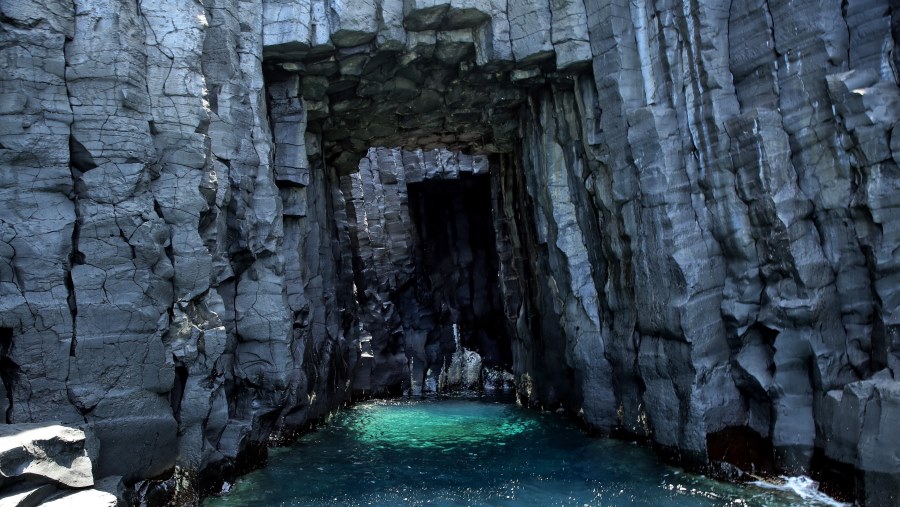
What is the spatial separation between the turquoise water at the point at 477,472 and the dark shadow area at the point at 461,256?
9809 mm

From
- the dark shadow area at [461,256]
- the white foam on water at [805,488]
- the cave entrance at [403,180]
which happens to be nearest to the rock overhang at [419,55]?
the cave entrance at [403,180]

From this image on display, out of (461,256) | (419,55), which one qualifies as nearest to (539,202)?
(419,55)

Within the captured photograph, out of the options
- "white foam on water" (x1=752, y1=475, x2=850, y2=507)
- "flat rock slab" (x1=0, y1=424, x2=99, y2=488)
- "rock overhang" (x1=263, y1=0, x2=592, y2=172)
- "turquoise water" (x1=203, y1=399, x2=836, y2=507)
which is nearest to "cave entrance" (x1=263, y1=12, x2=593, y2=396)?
"rock overhang" (x1=263, y1=0, x2=592, y2=172)

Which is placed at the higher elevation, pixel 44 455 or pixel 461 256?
pixel 461 256

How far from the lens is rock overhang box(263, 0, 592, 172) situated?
1087 cm

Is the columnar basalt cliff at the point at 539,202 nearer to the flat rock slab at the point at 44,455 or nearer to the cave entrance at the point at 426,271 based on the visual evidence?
the flat rock slab at the point at 44,455

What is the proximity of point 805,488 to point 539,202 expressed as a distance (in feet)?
24.4

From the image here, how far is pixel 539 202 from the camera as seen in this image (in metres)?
14.2

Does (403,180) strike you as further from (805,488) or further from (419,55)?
(805,488)

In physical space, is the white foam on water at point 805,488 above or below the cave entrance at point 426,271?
below

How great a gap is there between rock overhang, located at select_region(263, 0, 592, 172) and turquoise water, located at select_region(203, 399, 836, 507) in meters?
6.30

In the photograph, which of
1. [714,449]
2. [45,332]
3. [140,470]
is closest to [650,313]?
[714,449]

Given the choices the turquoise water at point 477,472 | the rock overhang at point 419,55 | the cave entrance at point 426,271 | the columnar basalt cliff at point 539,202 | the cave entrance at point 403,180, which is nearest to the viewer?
the columnar basalt cliff at point 539,202

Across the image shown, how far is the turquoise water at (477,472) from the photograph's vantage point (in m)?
8.60
